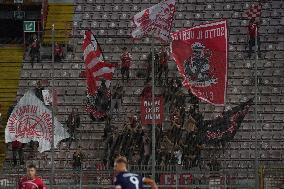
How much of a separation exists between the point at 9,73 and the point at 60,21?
180 inches

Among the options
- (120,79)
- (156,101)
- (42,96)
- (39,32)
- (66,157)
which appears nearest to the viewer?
(156,101)

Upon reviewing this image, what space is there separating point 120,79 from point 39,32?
20.1 feet

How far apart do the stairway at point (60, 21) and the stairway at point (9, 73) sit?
1631mm

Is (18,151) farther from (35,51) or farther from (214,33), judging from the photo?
(214,33)

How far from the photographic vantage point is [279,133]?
109 ft

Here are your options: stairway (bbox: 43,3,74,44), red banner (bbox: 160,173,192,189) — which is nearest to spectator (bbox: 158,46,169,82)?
stairway (bbox: 43,3,74,44)

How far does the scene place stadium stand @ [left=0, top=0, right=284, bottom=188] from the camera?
105 ft

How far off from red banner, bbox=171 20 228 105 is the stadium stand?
557 centimetres

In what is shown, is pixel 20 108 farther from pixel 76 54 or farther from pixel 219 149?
pixel 76 54

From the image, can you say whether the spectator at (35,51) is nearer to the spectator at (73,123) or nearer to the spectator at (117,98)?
the spectator at (117,98)

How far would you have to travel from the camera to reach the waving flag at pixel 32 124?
2562 centimetres

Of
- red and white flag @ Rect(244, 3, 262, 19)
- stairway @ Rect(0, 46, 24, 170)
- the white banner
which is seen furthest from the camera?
red and white flag @ Rect(244, 3, 262, 19)

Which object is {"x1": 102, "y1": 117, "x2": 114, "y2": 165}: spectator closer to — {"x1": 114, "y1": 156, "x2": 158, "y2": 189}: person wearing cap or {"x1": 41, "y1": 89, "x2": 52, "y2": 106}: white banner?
{"x1": 41, "y1": 89, "x2": 52, "y2": 106}: white banner

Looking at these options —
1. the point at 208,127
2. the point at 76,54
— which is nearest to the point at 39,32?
the point at 76,54
